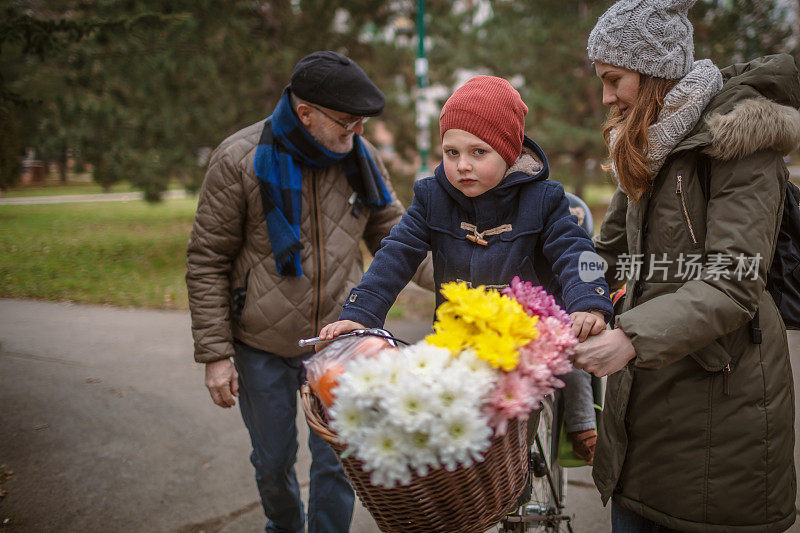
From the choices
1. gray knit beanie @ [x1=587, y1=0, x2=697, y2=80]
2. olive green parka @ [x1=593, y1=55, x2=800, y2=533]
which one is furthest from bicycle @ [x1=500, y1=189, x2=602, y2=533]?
gray knit beanie @ [x1=587, y1=0, x2=697, y2=80]

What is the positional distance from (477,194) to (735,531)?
135 centimetres

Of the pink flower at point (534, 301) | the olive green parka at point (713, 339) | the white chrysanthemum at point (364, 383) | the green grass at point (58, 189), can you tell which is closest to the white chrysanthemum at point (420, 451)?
the white chrysanthemum at point (364, 383)

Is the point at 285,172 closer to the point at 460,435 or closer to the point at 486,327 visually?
the point at 486,327

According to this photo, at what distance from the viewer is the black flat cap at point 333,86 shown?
258 cm

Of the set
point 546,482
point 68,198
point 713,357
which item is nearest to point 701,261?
point 713,357

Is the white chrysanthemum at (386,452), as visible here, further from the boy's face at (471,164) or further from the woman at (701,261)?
the boy's face at (471,164)

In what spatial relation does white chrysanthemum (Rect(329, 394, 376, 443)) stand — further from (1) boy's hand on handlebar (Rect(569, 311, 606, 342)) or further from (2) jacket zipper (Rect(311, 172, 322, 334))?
(2) jacket zipper (Rect(311, 172, 322, 334))

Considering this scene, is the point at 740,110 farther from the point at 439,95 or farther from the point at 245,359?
the point at 439,95

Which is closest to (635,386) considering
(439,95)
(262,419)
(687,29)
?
(687,29)

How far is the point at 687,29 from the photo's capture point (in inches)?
77.9

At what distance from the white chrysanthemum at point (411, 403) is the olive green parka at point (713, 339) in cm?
74

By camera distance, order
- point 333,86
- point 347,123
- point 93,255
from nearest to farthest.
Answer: point 333,86, point 347,123, point 93,255

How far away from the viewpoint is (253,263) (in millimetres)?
2789

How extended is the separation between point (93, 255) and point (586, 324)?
901cm
